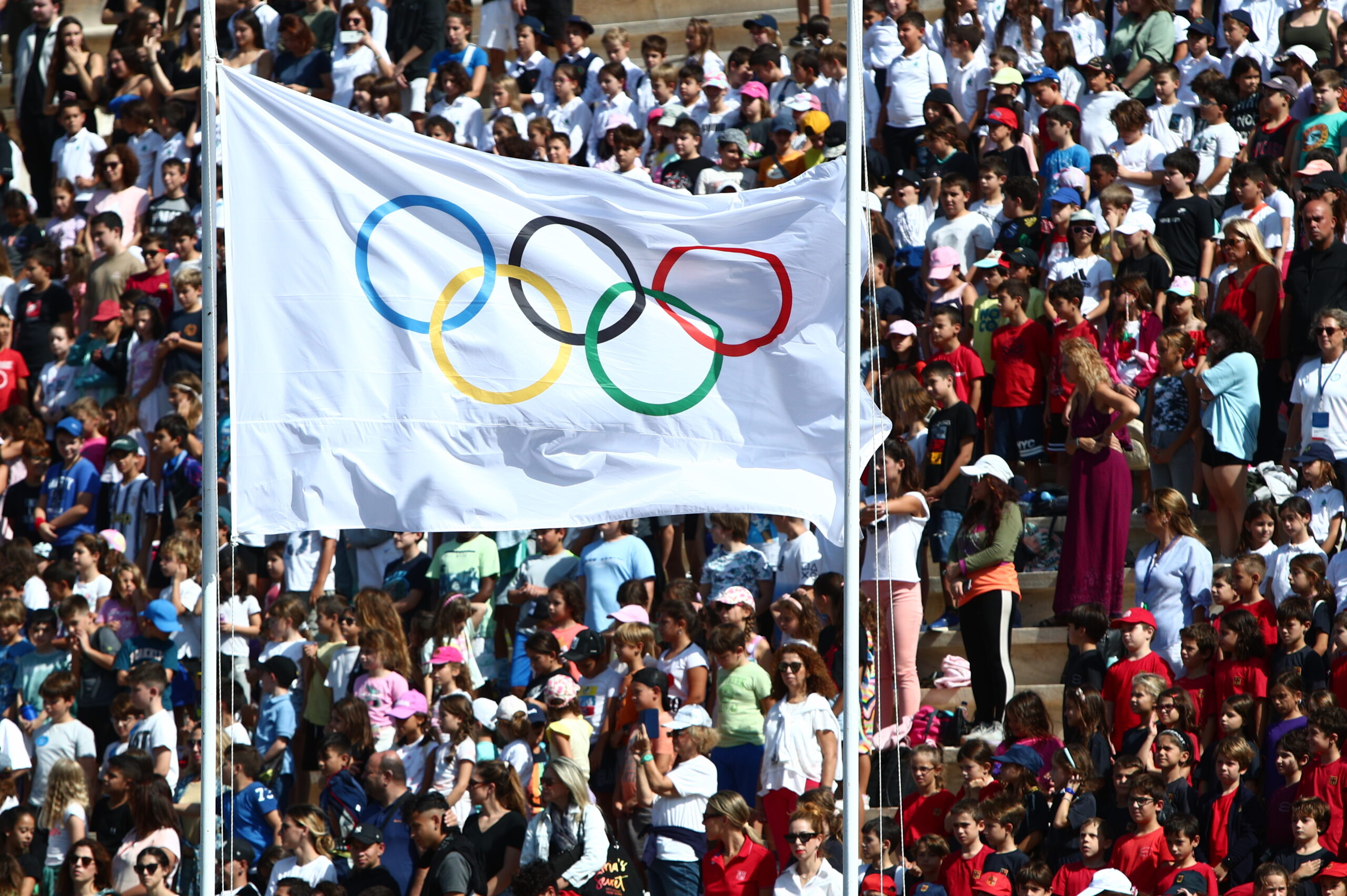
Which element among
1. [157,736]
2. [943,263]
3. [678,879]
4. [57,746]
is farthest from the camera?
[943,263]

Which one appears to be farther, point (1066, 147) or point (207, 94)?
point (1066, 147)

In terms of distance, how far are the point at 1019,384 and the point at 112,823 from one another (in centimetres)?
623

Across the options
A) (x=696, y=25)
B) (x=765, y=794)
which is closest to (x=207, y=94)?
(x=765, y=794)

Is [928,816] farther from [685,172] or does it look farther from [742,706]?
[685,172]

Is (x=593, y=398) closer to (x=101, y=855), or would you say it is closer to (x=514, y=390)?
(x=514, y=390)

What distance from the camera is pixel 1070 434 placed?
13.2m

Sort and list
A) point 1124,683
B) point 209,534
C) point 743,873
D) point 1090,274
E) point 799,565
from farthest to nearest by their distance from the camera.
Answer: point 1090,274, point 799,565, point 1124,683, point 743,873, point 209,534

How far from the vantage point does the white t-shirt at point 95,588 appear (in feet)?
49.3

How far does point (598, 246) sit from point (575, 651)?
14.2 feet

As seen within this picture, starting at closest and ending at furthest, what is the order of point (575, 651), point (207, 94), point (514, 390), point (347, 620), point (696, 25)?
point (207, 94), point (514, 390), point (575, 651), point (347, 620), point (696, 25)

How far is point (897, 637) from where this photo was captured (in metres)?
12.6

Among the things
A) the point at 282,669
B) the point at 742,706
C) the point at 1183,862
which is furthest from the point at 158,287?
the point at 1183,862

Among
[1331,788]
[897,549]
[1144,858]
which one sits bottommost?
[1144,858]

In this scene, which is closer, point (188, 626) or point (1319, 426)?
point (1319, 426)
